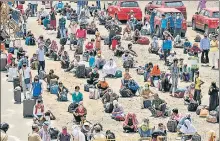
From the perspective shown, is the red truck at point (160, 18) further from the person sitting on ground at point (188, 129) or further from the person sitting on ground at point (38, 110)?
the person sitting on ground at point (188, 129)

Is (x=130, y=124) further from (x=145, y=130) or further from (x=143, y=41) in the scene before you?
(x=143, y=41)

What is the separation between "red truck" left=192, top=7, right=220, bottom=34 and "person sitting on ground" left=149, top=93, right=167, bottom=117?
13041 millimetres

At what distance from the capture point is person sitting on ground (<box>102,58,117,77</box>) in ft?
96.5

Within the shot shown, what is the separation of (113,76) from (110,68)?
1.51 ft

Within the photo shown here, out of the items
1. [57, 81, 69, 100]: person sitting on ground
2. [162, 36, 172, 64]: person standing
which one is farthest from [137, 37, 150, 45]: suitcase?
[57, 81, 69, 100]: person sitting on ground

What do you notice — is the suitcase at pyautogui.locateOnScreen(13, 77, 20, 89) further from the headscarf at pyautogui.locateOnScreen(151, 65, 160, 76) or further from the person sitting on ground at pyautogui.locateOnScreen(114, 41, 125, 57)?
the person sitting on ground at pyautogui.locateOnScreen(114, 41, 125, 57)

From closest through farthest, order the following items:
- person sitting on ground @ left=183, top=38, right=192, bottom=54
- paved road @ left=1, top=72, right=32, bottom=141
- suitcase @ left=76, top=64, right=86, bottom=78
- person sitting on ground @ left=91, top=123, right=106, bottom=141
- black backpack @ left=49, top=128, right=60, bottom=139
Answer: person sitting on ground @ left=91, top=123, right=106, bottom=141
black backpack @ left=49, top=128, right=60, bottom=139
paved road @ left=1, top=72, right=32, bottom=141
suitcase @ left=76, top=64, right=86, bottom=78
person sitting on ground @ left=183, top=38, right=192, bottom=54

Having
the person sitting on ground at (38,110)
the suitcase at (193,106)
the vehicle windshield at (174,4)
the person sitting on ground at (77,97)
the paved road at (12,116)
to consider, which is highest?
the vehicle windshield at (174,4)

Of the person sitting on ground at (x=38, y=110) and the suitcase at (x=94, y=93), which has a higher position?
the person sitting on ground at (x=38, y=110)

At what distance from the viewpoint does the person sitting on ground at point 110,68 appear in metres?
29.4

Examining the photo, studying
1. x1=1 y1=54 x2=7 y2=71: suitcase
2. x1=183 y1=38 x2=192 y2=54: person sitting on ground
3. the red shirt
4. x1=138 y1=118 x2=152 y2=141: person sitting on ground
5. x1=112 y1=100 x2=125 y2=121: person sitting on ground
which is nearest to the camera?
x1=138 y1=118 x2=152 y2=141: person sitting on ground

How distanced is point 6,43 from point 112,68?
6.81 metres

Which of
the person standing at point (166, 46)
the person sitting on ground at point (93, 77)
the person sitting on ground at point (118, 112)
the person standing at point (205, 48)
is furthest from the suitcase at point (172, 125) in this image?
the person standing at point (205, 48)

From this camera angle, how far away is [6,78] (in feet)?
96.1
